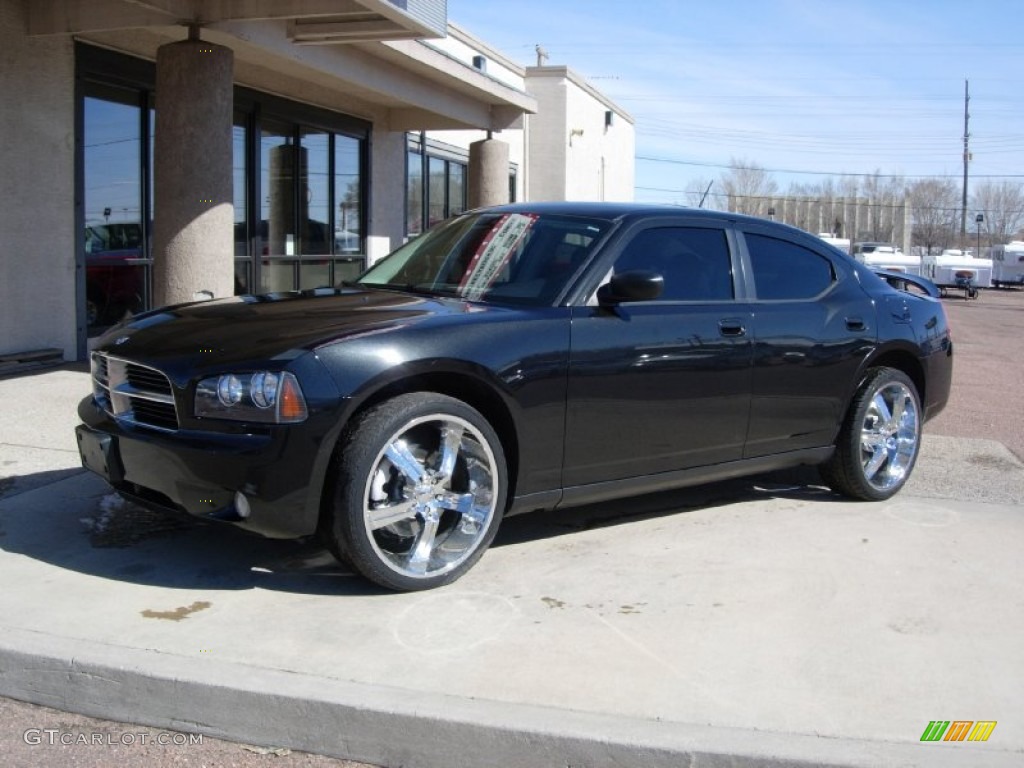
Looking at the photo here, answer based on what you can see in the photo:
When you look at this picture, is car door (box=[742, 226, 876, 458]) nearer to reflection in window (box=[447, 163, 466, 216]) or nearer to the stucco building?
the stucco building

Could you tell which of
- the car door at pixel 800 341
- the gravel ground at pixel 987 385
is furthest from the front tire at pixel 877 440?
the gravel ground at pixel 987 385

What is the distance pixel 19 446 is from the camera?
21.6 feet

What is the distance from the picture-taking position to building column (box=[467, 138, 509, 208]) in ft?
55.0

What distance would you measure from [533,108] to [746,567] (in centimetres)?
1354

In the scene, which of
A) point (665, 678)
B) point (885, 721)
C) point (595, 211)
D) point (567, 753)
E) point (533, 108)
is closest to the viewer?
point (567, 753)

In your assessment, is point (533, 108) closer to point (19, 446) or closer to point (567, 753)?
point (19, 446)

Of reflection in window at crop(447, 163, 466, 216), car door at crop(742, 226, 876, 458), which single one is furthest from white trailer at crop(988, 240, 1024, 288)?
car door at crop(742, 226, 876, 458)

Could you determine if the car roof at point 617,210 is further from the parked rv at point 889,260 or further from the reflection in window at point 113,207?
the parked rv at point 889,260

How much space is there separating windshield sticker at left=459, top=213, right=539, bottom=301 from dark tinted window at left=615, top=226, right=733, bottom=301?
538mm

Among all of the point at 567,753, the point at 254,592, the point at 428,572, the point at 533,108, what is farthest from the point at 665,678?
the point at 533,108

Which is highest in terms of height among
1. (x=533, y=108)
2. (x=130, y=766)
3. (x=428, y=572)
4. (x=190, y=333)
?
(x=533, y=108)

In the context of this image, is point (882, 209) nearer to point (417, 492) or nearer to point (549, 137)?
point (549, 137)

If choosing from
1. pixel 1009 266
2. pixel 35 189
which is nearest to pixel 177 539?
pixel 35 189

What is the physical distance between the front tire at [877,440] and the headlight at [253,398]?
3.37 m
